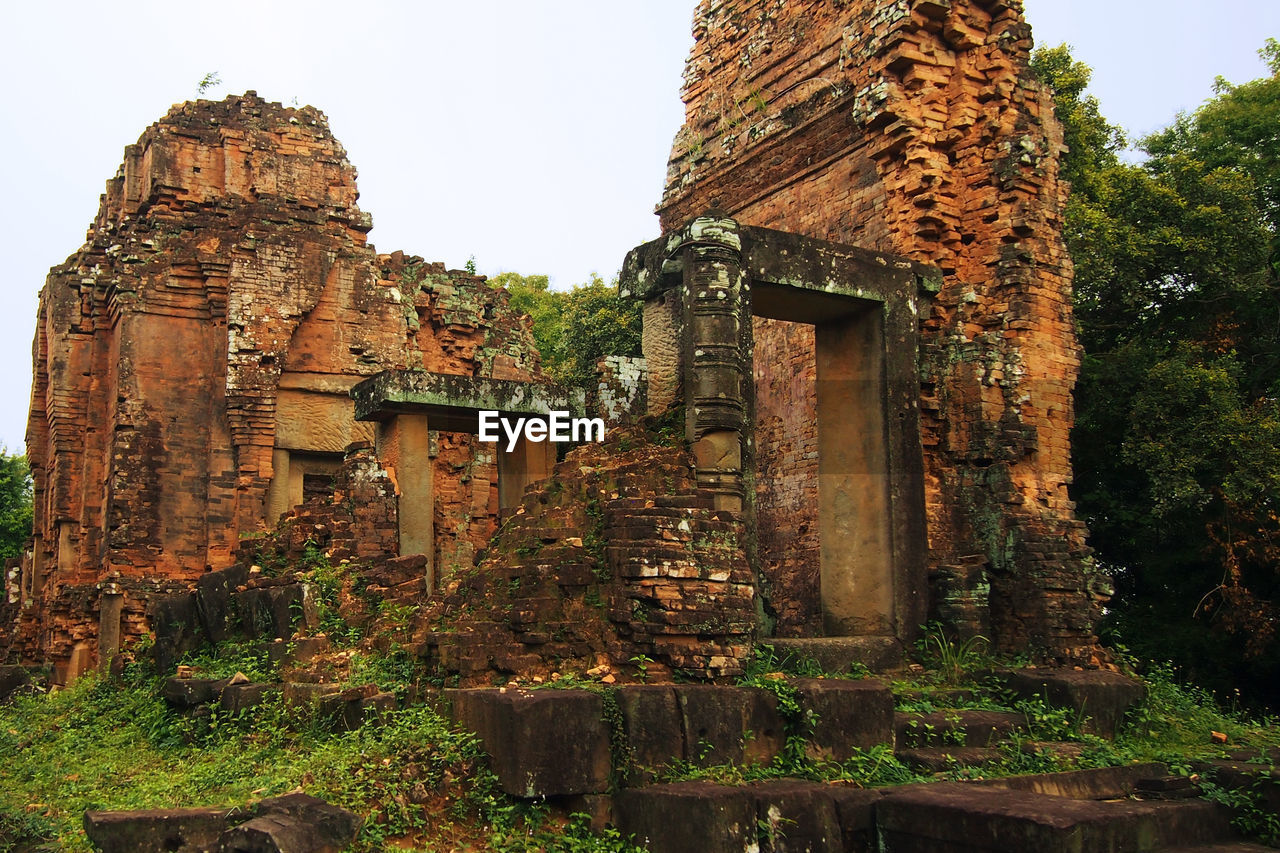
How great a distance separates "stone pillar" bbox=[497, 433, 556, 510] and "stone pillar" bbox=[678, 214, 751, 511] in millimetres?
4509

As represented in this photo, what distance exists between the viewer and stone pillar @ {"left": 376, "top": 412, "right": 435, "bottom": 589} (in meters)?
12.1

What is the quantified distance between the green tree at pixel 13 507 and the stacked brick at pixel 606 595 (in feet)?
82.0

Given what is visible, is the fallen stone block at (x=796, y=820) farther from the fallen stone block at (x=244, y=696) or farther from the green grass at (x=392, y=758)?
the fallen stone block at (x=244, y=696)

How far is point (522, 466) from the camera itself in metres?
13.0

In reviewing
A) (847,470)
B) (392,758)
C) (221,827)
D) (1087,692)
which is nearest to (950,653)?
(1087,692)

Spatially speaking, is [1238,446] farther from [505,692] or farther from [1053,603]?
Answer: [505,692]

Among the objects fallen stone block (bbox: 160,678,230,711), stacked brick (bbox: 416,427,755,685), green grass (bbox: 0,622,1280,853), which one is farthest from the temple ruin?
fallen stone block (bbox: 160,678,230,711)

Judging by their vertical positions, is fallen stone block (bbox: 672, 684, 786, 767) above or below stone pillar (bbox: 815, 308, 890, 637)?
below

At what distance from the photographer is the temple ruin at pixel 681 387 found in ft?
26.1

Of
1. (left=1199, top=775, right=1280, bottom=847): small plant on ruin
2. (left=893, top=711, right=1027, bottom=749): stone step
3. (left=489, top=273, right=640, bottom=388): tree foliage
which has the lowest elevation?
(left=1199, top=775, right=1280, bottom=847): small plant on ruin

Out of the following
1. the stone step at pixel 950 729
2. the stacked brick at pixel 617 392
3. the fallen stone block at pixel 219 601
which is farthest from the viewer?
the stacked brick at pixel 617 392

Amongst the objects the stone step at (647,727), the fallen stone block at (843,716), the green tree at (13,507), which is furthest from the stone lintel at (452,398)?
the green tree at (13,507)

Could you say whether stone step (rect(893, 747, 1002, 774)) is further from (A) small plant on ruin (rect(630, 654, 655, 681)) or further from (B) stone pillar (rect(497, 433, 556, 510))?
(B) stone pillar (rect(497, 433, 556, 510))

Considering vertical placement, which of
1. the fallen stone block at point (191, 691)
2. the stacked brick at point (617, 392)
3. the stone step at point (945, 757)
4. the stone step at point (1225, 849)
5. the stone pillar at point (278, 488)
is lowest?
the stone step at point (1225, 849)
